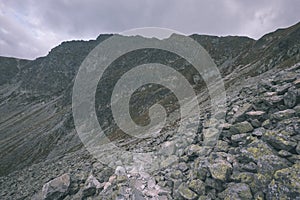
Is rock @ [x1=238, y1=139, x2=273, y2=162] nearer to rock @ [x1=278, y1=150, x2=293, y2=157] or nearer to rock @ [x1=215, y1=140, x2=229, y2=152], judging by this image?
rock @ [x1=278, y1=150, x2=293, y2=157]

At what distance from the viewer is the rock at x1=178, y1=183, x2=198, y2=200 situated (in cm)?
1267

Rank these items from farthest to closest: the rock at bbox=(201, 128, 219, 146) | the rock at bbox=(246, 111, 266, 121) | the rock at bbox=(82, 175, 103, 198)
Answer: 1. the rock at bbox=(82, 175, 103, 198)
2. the rock at bbox=(201, 128, 219, 146)
3. the rock at bbox=(246, 111, 266, 121)

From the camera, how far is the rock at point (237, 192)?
10.9 m

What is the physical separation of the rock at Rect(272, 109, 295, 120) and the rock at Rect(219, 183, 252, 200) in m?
4.60

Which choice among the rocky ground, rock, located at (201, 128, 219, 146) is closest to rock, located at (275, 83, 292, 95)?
the rocky ground

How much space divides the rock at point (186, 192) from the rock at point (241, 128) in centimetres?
467

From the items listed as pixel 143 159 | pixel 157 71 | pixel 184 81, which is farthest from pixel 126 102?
pixel 143 159

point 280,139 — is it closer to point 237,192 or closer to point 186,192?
point 237,192

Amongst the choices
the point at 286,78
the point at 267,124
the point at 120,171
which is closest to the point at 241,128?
the point at 267,124

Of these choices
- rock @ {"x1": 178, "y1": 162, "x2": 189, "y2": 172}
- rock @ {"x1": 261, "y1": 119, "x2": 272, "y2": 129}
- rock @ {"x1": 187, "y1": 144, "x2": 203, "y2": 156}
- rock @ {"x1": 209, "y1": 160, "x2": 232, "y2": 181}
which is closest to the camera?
rock @ {"x1": 209, "y1": 160, "x2": 232, "y2": 181}

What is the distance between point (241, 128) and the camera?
→ 14.6 meters

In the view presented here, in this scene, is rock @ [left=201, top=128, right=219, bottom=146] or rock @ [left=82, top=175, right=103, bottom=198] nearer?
rock @ [left=201, top=128, right=219, bottom=146]

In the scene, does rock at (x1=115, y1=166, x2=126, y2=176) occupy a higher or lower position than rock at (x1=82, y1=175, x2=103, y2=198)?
higher

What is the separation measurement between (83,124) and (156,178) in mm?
83238
